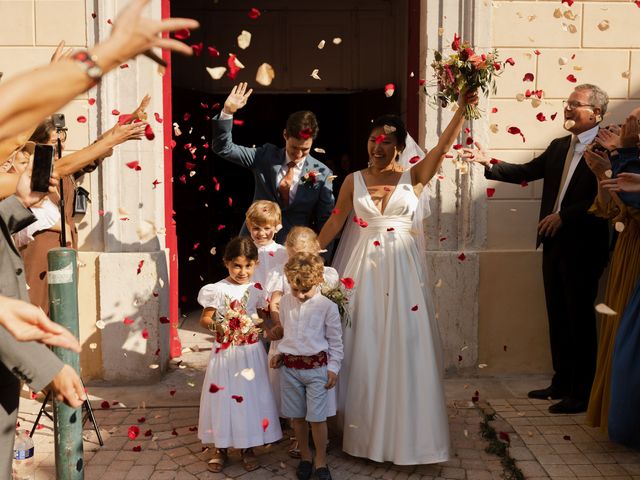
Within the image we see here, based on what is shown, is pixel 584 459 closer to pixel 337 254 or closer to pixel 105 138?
pixel 337 254

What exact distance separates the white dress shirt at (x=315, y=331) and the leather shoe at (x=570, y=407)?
192 centimetres

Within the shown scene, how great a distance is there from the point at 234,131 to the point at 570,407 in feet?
21.1

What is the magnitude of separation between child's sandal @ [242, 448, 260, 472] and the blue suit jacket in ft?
4.96

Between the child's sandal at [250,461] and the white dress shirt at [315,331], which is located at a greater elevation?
the white dress shirt at [315,331]

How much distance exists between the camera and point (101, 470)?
430 cm

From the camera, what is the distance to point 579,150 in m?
5.34

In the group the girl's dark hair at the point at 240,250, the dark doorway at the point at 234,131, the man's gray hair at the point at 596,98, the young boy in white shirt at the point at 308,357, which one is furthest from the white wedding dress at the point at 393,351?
the dark doorway at the point at 234,131

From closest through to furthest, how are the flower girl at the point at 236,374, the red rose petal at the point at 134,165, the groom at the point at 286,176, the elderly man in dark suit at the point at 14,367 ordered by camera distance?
1. the elderly man in dark suit at the point at 14,367
2. the flower girl at the point at 236,374
3. the groom at the point at 286,176
4. the red rose petal at the point at 134,165

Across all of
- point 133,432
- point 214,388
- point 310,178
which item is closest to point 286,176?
point 310,178

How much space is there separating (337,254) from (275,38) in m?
4.93

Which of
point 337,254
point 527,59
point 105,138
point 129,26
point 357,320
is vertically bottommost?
point 357,320

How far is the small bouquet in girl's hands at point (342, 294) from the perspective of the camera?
439cm

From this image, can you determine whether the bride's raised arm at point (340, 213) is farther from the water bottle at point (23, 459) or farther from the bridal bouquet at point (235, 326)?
the water bottle at point (23, 459)

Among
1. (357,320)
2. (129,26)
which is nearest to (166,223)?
(357,320)
